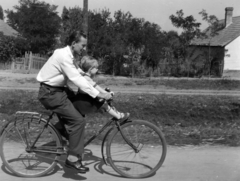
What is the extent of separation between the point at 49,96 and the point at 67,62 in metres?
0.46

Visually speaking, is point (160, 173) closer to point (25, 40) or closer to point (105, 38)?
point (105, 38)

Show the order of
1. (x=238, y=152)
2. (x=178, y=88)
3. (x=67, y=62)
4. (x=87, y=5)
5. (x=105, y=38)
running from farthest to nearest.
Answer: (x=105, y=38) < (x=178, y=88) < (x=87, y=5) < (x=238, y=152) < (x=67, y=62)

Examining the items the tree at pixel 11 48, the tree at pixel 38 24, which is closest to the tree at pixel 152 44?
the tree at pixel 38 24

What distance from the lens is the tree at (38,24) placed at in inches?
936

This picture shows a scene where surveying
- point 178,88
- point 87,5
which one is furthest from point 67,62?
point 178,88

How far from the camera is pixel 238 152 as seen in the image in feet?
17.1

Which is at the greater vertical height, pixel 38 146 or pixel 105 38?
pixel 105 38

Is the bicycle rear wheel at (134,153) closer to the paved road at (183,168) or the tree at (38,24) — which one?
the paved road at (183,168)

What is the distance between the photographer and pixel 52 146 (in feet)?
13.6

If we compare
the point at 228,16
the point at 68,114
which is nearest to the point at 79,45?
the point at 68,114

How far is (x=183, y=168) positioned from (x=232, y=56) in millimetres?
22398

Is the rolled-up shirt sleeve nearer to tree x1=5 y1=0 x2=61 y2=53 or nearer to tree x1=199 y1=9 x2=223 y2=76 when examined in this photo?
tree x1=199 y1=9 x2=223 y2=76

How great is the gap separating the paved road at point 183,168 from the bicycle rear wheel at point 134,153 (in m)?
0.12

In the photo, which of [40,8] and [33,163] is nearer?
[33,163]
